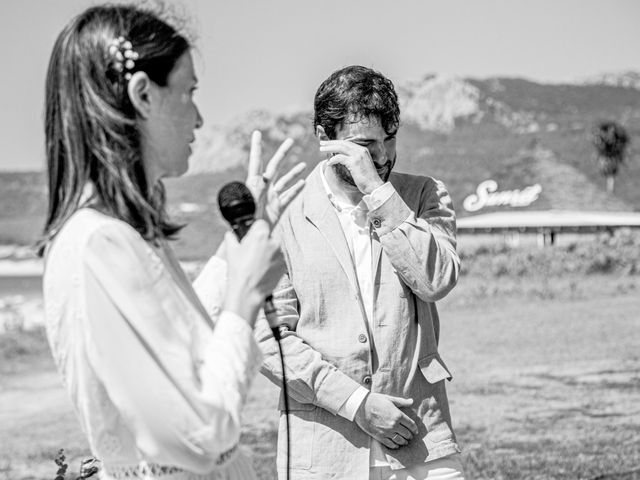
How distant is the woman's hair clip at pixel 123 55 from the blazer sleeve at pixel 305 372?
134 centimetres

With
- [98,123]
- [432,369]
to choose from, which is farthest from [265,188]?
[432,369]

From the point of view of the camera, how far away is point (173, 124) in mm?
1789

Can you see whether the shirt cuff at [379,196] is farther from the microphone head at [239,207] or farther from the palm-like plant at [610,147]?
the palm-like plant at [610,147]

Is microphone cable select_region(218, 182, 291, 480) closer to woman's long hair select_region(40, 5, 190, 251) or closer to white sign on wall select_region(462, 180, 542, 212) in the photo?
woman's long hair select_region(40, 5, 190, 251)

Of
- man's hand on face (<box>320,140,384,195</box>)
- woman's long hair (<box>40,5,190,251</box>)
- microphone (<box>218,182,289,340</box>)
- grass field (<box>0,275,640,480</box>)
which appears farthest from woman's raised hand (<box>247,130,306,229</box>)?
grass field (<box>0,275,640,480</box>)

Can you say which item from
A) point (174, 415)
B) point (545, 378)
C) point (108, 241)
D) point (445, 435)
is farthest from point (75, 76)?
point (545, 378)

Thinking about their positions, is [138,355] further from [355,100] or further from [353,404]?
[355,100]

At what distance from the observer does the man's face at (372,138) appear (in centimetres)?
307

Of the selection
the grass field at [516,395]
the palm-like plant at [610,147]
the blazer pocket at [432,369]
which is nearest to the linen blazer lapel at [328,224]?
the blazer pocket at [432,369]

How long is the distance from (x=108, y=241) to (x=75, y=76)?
1.09 feet

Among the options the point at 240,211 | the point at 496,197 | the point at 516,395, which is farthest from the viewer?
the point at 496,197

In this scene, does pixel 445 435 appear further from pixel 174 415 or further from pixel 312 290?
pixel 174 415

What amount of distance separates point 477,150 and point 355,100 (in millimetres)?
93658

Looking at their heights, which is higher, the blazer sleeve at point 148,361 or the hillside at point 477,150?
the blazer sleeve at point 148,361
